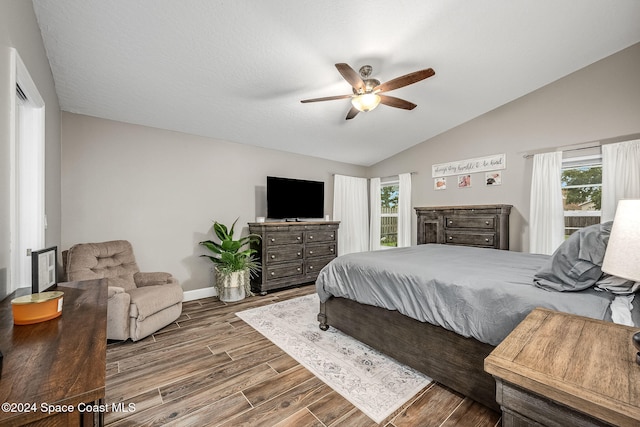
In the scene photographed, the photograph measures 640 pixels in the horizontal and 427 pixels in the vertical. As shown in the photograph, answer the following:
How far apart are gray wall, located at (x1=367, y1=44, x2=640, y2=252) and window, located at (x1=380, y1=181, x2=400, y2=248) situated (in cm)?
63

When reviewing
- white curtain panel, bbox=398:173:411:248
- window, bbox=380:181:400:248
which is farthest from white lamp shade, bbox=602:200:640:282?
window, bbox=380:181:400:248

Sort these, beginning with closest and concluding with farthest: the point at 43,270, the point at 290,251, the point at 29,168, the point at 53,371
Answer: the point at 53,371 → the point at 43,270 → the point at 29,168 → the point at 290,251

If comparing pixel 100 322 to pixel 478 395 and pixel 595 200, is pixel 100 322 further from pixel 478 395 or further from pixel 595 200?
pixel 595 200

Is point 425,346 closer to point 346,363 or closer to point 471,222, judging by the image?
point 346,363

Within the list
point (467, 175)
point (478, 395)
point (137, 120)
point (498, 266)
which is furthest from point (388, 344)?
point (137, 120)

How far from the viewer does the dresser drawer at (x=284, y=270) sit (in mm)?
4078

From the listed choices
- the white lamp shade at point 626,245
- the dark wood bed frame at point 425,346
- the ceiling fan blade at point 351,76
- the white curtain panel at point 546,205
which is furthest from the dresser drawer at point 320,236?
the white lamp shade at point 626,245

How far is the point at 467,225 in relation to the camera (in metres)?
3.98

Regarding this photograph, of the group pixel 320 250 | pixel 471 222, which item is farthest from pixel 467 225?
pixel 320 250

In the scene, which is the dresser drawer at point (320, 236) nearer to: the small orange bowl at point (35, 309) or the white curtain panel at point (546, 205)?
the white curtain panel at point (546, 205)

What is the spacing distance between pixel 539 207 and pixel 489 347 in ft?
9.65

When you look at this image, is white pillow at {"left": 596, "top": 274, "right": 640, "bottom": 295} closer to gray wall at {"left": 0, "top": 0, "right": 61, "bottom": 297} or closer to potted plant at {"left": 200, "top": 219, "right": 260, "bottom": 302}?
A: gray wall at {"left": 0, "top": 0, "right": 61, "bottom": 297}

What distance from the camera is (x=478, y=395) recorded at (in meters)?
1.65

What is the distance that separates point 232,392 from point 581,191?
4.53 m
